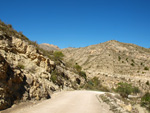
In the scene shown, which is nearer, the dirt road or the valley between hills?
the dirt road

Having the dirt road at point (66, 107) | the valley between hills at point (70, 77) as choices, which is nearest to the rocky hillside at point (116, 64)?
the valley between hills at point (70, 77)

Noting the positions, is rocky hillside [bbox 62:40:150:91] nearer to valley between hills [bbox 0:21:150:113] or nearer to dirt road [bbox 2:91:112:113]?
valley between hills [bbox 0:21:150:113]

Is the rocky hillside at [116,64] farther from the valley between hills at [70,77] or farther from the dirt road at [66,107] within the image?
the dirt road at [66,107]

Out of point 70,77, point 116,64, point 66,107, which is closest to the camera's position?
point 66,107

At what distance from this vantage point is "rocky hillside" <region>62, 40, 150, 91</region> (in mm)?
40906

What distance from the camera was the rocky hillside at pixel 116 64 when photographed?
40.9m

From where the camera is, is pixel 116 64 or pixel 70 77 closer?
pixel 70 77

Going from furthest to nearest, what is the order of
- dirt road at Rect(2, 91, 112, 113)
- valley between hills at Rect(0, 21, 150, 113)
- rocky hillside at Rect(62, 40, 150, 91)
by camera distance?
rocky hillside at Rect(62, 40, 150, 91) → valley between hills at Rect(0, 21, 150, 113) → dirt road at Rect(2, 91, 112, 113)

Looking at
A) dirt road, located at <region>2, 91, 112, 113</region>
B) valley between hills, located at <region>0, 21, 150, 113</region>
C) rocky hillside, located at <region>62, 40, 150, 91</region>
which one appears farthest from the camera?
rocky hillside, located at <region>62, 40, 150, 91</region>

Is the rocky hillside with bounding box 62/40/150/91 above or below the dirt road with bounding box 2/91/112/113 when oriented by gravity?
above

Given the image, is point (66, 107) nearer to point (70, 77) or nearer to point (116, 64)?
point (70, 77)

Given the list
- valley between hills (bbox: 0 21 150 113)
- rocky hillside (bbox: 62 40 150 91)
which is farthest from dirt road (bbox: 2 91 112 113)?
rocky hillside (bbox: 62 40 150 91)

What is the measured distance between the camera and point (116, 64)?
53875 millimetres

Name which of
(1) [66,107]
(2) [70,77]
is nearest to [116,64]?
Answer: (2) [70,77]
